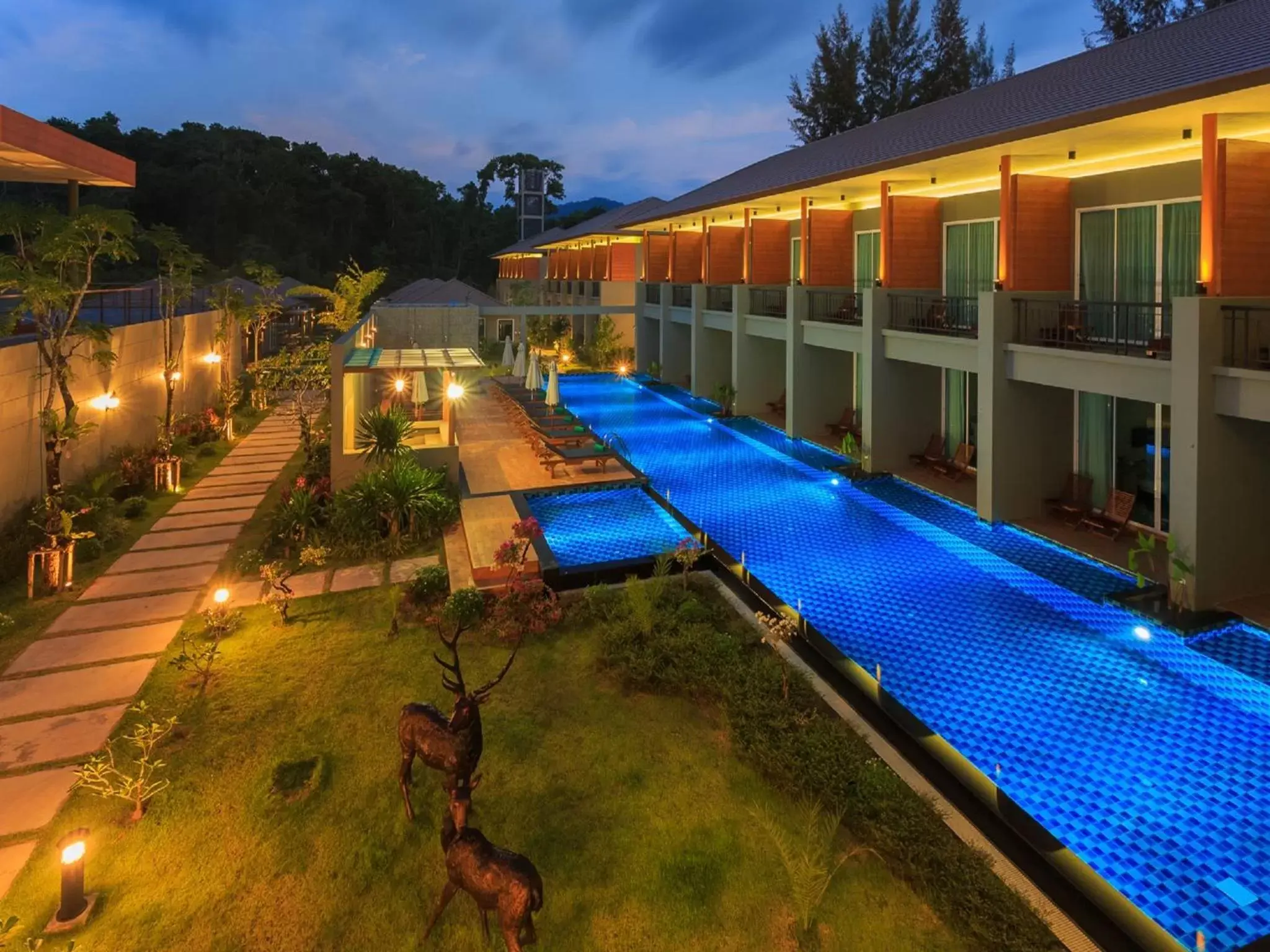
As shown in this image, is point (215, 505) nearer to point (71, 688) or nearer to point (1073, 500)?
point (71, 688)

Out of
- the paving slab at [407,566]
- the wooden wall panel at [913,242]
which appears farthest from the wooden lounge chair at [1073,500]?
the paving slab at [407,566]

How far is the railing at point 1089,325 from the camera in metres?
11.4

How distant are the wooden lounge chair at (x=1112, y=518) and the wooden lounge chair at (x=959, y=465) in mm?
3204

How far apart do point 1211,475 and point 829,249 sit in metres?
11.9

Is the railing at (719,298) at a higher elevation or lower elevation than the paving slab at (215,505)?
higher

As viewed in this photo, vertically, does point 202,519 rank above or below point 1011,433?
below

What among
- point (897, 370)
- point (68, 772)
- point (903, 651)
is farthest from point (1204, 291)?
point (68, 772)

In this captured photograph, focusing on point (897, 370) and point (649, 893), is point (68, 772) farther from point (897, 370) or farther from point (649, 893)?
point (897, 370)

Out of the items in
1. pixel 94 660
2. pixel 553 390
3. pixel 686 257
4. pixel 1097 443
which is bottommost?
pixel 94 660

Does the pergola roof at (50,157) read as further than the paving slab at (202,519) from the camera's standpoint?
No

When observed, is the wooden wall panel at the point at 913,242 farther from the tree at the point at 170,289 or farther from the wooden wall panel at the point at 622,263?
the wooden wall panel at the point at 622,263

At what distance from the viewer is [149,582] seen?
11.0 metres

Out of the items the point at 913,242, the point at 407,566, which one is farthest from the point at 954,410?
the point at 407,566

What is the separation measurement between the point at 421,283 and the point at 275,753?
34986 mm
